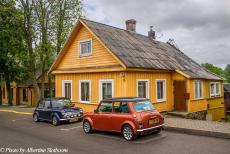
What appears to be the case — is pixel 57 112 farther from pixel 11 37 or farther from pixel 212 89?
pixel 11 37

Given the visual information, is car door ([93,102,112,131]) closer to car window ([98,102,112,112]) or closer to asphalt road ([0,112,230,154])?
car window ([98,102,112,112])

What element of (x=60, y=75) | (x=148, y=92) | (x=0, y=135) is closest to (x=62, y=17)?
(x=60, y=75)

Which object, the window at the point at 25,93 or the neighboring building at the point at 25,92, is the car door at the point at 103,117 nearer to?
the neighboring building at the point at 25,92

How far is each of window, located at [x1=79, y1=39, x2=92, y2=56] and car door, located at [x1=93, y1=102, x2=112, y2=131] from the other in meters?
8.05

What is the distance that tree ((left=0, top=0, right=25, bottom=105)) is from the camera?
95.4ft

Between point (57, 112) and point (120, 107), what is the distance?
17.8ft

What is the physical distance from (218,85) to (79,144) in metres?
17.9

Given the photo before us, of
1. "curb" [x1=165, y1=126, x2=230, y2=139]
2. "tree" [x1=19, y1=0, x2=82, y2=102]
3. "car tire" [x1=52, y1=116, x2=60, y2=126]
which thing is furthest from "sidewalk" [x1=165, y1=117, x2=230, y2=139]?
"tree" [x1=19, y1=0, x2=82, y2=102]

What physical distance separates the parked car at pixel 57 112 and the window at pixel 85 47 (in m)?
4.52

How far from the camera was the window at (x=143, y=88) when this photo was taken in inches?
749

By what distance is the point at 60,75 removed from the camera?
945 inches

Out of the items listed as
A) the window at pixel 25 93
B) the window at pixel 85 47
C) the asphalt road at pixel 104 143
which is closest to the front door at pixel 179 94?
the window at pixel 85 47

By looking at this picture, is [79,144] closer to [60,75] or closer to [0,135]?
[0,135]

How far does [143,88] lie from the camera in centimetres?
1947
